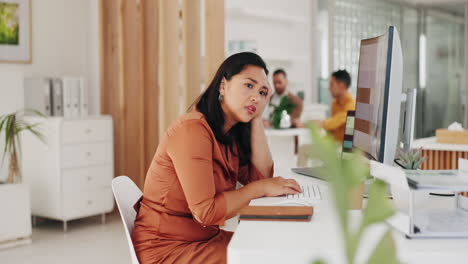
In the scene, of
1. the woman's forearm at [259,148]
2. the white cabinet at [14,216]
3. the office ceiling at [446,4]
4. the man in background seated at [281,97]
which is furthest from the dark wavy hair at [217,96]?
the office ceiling at [446,4]

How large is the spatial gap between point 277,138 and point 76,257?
2.62 m

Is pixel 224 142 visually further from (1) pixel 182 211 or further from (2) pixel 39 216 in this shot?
(2) pixel 39 216

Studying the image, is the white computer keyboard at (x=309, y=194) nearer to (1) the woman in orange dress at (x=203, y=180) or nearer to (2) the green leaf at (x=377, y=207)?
(1) the woman in orange dress at (x=203, y=180)

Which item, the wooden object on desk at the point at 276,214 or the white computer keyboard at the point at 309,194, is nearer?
the wooden object on desk at the point at 276,214

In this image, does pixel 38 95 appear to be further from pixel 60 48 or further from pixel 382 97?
pixel 382 97

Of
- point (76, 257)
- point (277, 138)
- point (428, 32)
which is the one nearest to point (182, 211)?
point (76, 257)

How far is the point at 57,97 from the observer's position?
18.0 feet

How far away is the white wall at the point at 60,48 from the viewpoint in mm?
5438

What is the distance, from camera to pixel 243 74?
2.17 metres

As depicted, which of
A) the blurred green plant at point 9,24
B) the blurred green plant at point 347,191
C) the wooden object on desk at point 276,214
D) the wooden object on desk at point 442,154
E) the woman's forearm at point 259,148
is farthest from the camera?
the blurred green plant at point 9,24

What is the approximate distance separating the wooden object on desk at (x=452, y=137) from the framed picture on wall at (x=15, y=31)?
144 inches

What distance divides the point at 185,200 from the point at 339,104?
4319 mm

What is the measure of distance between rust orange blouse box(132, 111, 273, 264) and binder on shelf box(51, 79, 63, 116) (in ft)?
11.8

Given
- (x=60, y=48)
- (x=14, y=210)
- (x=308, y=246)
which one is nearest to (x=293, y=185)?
(x=308, y=246)
